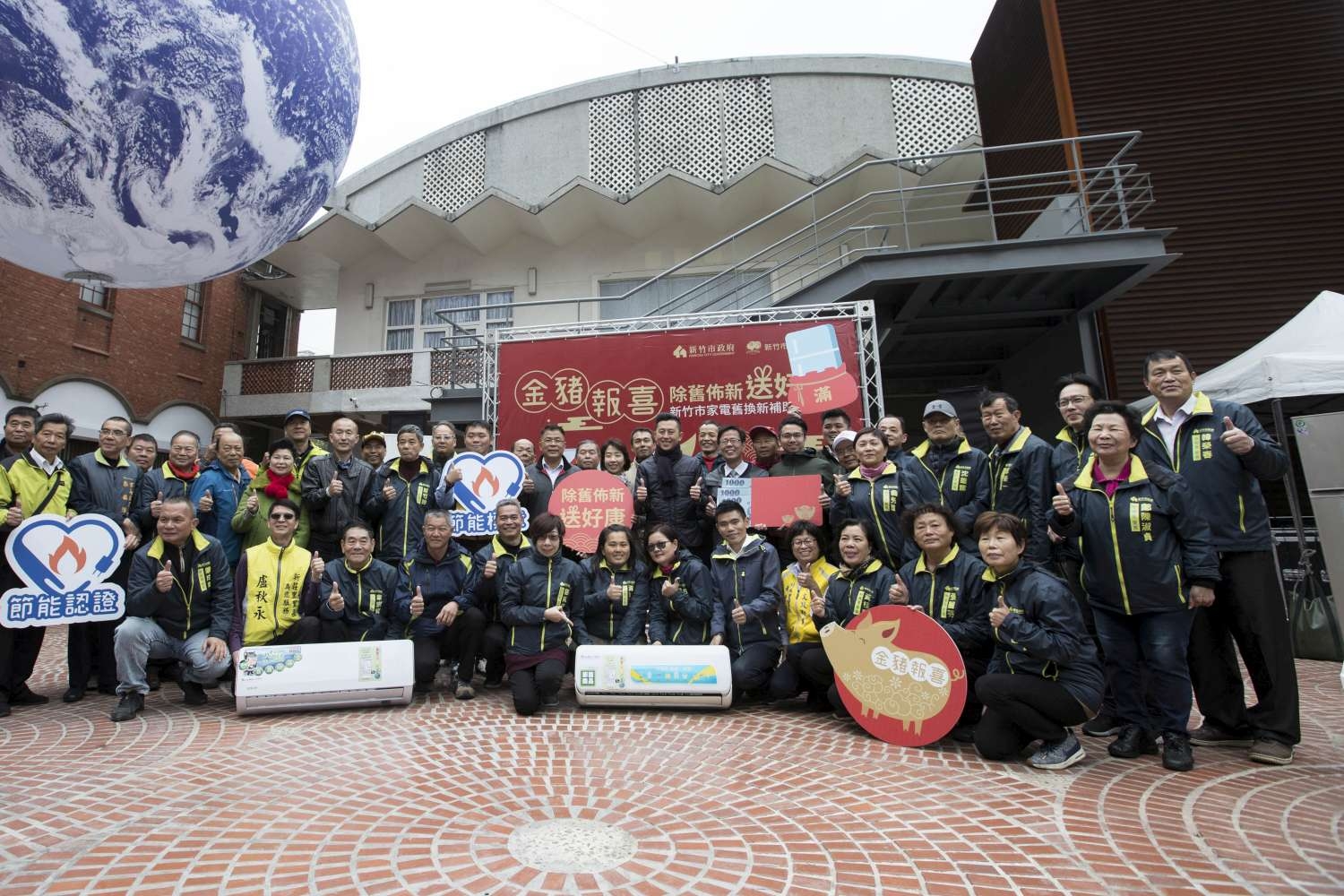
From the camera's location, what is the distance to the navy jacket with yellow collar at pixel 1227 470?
345 centimetres

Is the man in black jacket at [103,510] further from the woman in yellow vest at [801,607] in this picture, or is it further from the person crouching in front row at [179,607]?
the woman in yellow vest at [801,607]

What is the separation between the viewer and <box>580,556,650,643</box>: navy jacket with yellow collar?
4.70 meters

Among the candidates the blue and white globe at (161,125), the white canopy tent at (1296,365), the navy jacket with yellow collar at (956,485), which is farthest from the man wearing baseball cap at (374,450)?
the white canopy tent at (1296,365)

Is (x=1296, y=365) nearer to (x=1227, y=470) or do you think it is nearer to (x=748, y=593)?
(x=1227, y=470)

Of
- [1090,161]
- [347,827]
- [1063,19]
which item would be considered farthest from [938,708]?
[1063,19]

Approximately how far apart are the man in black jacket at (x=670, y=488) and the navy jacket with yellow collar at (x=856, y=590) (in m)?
1.54

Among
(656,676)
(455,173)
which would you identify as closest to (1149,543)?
(656,676)

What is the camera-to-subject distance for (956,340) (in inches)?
435

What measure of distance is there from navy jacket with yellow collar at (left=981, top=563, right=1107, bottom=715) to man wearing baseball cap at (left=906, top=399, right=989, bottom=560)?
37.1 inches

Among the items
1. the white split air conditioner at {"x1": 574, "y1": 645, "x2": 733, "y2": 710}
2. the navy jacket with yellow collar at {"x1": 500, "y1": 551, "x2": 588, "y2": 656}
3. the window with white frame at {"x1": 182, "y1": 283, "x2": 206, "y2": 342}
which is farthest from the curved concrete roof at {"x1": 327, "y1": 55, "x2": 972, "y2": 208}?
the white split air conditioner at {"x1": 574, "y1": 645, "x2": 733, "y2": 710}

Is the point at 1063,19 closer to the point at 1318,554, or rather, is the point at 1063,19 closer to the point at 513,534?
the point at 1318,554

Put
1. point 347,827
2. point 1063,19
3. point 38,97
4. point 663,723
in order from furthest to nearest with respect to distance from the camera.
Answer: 1. point 1063,19
2. point 663,723
3. point 347,827
4. point 38,97

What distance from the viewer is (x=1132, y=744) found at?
3475 mm

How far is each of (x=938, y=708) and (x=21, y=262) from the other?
4281 millimetres
